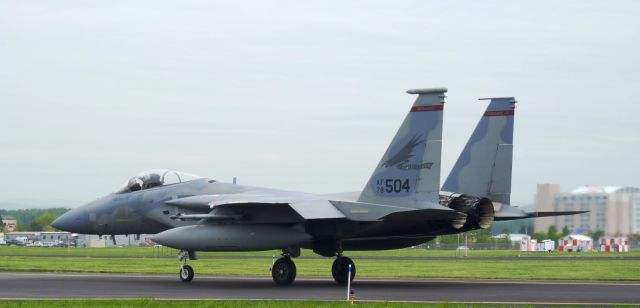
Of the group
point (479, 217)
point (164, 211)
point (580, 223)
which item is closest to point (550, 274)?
point (580, 223)

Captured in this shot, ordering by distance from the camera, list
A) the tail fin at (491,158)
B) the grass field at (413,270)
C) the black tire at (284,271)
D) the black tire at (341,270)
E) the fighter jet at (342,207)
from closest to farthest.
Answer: the fighter jet at (342,207), the black tire at (284,271), the tail fin at (491,158), the black tire at (341,270), the grass field at (413,270)

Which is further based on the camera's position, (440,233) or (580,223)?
(580,223)

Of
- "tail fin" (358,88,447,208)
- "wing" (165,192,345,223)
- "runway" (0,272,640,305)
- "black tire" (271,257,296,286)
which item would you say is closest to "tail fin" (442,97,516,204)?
"runway" (0,272,640,305)

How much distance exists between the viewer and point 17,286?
84.9 ft

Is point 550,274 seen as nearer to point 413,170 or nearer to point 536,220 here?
point 536,220

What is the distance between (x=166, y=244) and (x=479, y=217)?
846 centimetres

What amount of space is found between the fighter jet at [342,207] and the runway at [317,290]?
105 centimetres

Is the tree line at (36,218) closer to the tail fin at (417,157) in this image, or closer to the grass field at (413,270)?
the grass field at (413,270)

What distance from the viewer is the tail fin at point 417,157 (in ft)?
79.4

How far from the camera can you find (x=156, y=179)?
95.6ft

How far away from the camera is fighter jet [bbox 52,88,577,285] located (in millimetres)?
24372

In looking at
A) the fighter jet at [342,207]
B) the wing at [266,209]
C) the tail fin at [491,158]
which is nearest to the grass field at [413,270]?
the fighter jet at [342,207]

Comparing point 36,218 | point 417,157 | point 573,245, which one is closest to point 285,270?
point 417,157

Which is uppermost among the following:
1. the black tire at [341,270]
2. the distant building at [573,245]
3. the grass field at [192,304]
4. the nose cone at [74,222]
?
the distant building at [573,245]
